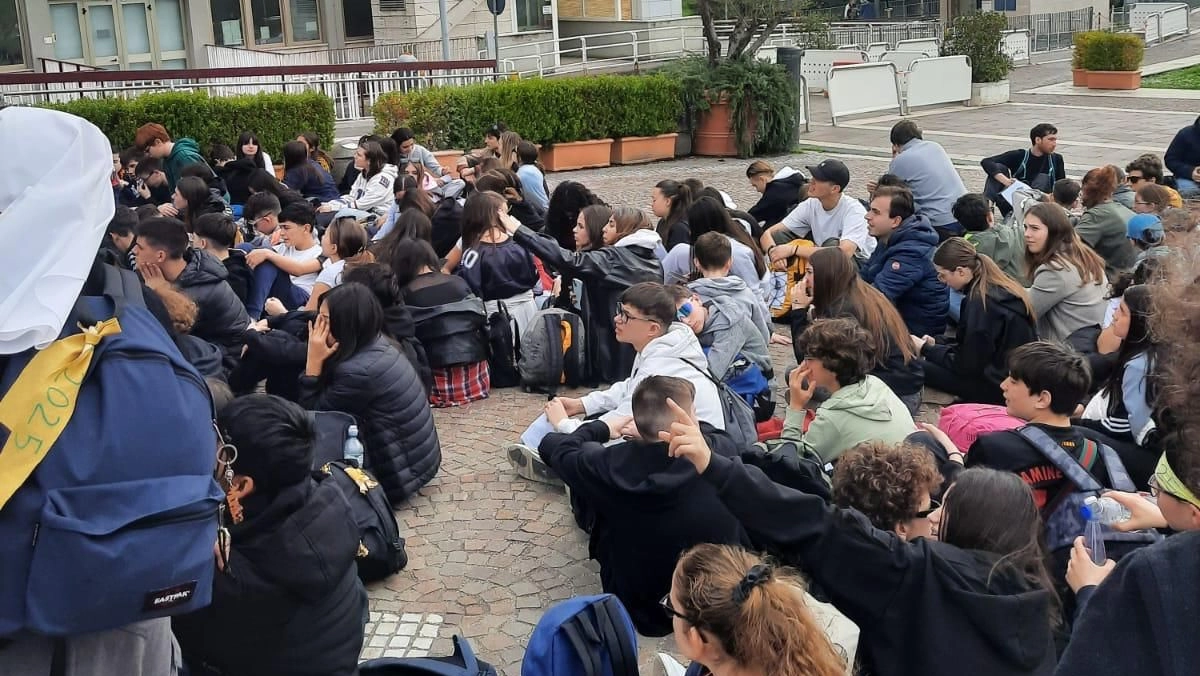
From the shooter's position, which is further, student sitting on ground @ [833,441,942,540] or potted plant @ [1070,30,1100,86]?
potted plant @ [1070,30,1100,86]

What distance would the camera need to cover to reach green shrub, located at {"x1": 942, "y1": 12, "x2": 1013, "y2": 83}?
981 inches

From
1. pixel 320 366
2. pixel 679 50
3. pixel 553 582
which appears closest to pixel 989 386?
pixel 553 582

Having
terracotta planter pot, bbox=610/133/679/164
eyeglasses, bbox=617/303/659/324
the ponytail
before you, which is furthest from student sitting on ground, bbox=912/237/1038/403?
terracotta planter pot, bbox=610/133/679/164

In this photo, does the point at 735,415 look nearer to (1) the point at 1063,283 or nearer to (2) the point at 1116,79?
(1) the point at 1063,283

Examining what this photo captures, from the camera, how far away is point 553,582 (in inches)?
219

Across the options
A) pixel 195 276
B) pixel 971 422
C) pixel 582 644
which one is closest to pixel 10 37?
pixel 195 276

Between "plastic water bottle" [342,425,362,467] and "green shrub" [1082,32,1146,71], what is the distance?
24.5 metres

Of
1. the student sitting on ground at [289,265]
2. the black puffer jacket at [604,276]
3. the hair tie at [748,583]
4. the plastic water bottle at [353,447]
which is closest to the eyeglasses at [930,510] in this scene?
the hair tie at [748,583]

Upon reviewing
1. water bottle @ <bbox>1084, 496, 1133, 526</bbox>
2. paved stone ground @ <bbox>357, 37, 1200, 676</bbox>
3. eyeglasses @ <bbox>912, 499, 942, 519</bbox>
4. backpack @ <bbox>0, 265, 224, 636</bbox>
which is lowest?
paved stone ground @ <bbox>357, 37, 1200, 676</bbox>

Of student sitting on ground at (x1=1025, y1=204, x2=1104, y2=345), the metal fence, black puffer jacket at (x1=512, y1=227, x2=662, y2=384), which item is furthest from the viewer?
the metal fence

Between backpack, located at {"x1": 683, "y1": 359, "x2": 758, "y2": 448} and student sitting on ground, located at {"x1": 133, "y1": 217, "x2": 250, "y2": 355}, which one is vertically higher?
student sitting on ground, located at {"x1": 133, "y1": 217, "x2": 250, "y2": 355}

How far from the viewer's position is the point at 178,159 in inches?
481

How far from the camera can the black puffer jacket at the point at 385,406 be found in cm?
608

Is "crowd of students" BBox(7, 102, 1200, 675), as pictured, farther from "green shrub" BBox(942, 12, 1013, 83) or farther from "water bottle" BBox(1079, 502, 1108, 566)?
"green shrub" BBox(942, 12, 1013, 83)
